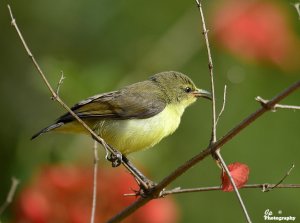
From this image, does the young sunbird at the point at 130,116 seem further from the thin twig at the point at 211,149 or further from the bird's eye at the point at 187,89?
the thin twig at the point at 211,149

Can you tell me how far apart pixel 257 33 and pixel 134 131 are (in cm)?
180

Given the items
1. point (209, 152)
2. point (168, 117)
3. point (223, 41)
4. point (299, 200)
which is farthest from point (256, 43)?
point (209, 152)

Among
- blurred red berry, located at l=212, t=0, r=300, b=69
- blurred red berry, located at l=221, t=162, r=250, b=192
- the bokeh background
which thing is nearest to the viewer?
blurred red berry, located at l=221, t=162, r=250, b=192

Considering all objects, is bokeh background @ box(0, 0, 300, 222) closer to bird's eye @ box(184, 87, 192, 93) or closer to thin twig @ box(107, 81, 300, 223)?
bird's eye @ box(184, 87, 192, 93)

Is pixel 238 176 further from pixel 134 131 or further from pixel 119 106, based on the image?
pixel 119 106

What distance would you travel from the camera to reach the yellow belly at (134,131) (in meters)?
5.08

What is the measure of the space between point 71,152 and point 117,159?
981 millimetres

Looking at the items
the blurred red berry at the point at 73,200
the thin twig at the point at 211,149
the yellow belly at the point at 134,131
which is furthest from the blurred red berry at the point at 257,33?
the thin twig at the point at 211,149

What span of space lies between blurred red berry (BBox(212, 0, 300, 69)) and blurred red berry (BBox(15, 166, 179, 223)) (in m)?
1.99

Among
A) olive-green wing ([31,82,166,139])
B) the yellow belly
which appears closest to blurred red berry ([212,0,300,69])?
olive-green wing ([31,82,166,139])

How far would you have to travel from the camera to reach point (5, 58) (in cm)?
688

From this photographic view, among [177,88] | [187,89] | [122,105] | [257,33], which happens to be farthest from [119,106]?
[257,33]

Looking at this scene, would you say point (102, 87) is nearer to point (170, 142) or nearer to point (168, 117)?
point (168, 117)

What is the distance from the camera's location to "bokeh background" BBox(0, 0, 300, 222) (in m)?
5.71
